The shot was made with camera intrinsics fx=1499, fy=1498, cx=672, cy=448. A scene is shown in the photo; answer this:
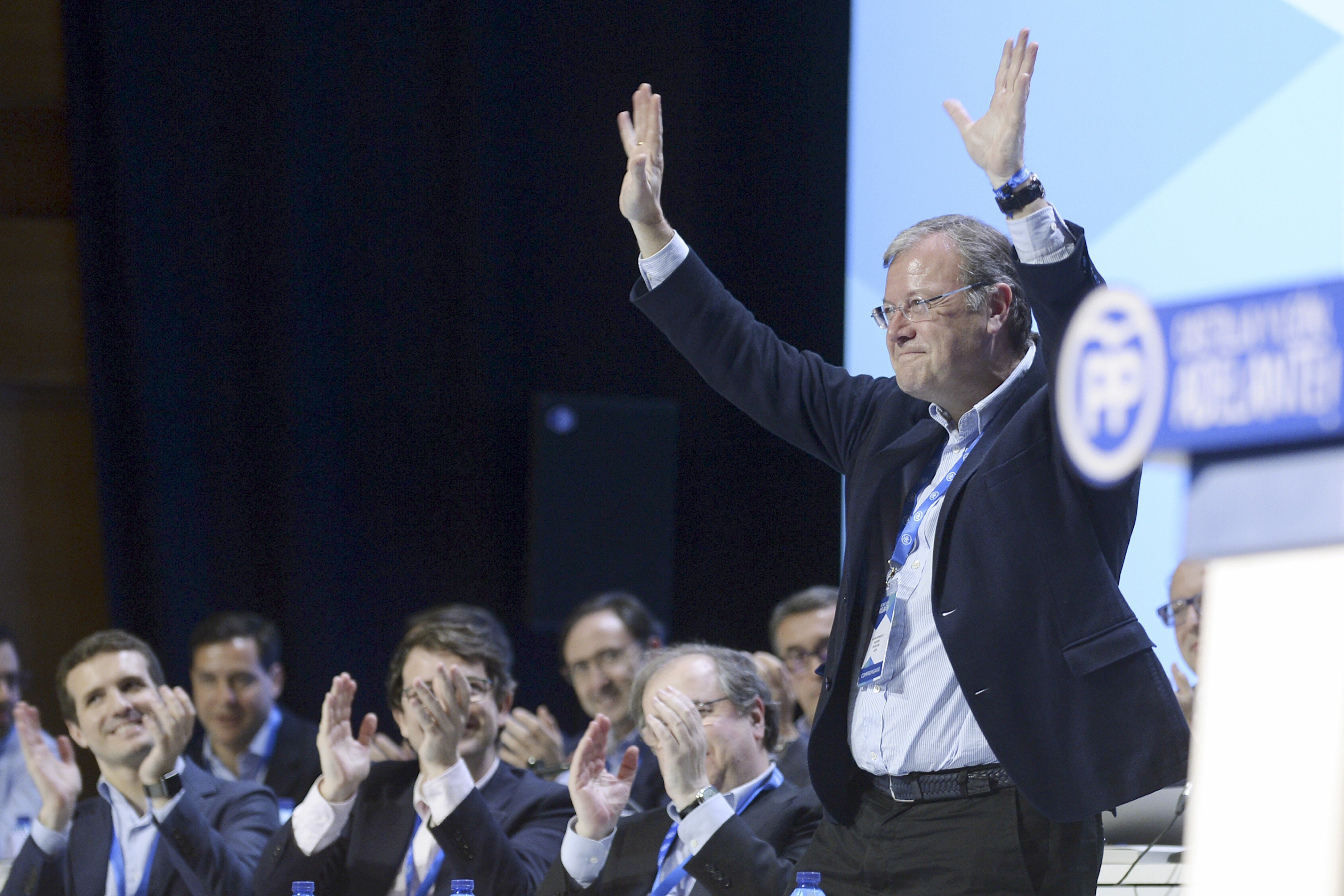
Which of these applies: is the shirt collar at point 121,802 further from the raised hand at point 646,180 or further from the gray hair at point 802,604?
the raised hand at point 646,180

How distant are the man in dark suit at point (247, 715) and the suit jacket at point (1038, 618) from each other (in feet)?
10.3

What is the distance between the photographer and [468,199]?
17.8 ft

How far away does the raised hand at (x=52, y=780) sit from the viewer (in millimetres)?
3400


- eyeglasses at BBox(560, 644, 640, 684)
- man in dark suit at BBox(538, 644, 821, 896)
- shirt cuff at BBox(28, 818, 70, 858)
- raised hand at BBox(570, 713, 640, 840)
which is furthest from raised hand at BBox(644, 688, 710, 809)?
eyeglasses at BBox(560, 644, 640, 684)

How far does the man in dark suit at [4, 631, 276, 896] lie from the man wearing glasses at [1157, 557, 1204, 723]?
79.5 inches

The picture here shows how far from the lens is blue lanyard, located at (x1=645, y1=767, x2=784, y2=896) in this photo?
262 centimetres

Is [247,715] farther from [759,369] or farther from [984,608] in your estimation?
[984,608]

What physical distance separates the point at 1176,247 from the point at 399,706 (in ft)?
6.91

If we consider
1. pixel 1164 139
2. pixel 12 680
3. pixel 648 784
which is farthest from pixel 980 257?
pixel 12 680

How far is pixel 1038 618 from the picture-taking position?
1.82m

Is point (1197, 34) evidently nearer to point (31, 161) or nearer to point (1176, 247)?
point (1176, 247)

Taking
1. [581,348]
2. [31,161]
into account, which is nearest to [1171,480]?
[581,348]

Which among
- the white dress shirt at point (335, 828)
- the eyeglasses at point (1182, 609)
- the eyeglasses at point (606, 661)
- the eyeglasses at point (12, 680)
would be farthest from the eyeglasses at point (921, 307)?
the eyeglasses at point (12, 680)

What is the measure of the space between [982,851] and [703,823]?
640 millimetres
